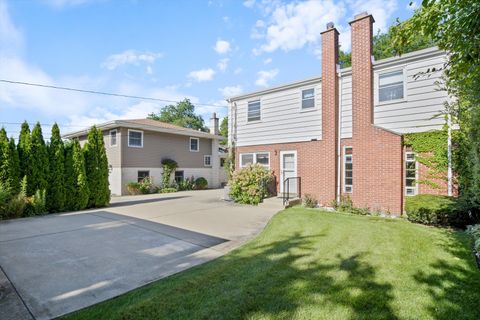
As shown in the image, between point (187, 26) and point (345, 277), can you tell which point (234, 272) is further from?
point (187, 26)

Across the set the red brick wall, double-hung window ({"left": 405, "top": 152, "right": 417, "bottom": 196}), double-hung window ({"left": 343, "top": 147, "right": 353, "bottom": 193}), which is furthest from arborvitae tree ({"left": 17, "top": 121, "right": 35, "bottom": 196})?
double-hung window ({"left": 405, "top": 152, "right": 417, "bottom": 196})

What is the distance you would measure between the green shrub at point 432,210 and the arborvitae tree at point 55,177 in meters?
12.6

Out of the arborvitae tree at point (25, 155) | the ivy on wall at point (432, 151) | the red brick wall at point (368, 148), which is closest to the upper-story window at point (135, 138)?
the arborvitae tree at point (25, 155)

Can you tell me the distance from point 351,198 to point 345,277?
7.15 meters

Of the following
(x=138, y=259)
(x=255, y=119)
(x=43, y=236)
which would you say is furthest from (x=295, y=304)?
(x=255, y=119)

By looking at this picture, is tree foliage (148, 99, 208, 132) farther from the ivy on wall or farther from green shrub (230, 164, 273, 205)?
the ivy on wall

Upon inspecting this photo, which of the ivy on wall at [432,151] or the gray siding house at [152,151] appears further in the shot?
the gray siding house at [152,151]

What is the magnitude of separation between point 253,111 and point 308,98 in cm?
301

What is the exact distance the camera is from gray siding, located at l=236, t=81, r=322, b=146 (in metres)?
11.0

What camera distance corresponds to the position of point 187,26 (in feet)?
36.1

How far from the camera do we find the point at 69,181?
10.3 metres

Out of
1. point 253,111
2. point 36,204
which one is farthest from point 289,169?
point 36,204

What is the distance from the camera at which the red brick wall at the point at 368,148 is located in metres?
8.94

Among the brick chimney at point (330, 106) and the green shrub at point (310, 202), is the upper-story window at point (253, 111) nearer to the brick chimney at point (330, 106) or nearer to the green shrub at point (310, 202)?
the brick chimney at point (330, 106)
